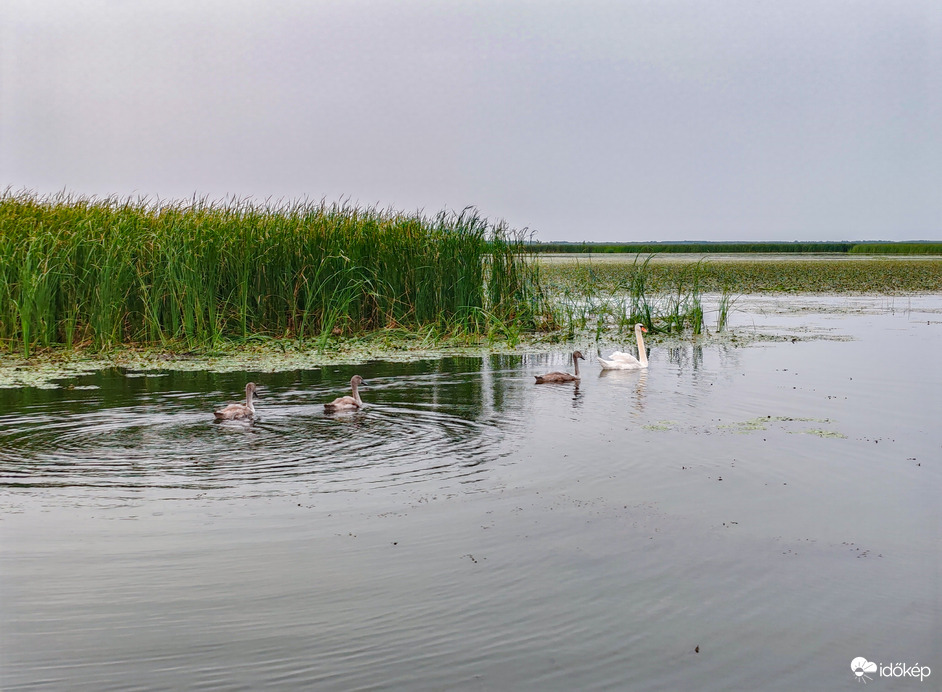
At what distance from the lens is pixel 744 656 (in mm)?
4145

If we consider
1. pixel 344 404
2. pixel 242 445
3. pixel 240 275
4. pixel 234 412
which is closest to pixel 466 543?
pixel 242 445

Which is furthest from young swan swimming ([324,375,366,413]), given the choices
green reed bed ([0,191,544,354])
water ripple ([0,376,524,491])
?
green reed bed ([0,191,544,354])

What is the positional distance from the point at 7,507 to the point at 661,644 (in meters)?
4.24

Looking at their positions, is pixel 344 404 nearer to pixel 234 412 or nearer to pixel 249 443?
pixel 234 412

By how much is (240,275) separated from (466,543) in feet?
33.4

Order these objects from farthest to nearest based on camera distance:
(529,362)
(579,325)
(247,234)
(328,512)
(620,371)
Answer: (579,325) < (247,234) < (529,362) < (620,371) < (328,512)

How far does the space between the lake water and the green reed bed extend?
4.06m

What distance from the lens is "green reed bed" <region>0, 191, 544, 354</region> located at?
46.1 feet

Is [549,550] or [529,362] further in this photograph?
[529,362]

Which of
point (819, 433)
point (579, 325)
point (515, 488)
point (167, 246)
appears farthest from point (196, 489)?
point (579, 325)

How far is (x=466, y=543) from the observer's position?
18.1 ft

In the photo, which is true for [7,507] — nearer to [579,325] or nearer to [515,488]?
[515,488]

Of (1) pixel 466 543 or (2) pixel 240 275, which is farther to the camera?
(2) pixel 240 275

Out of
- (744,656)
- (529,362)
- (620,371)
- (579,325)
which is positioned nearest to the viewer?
(744,656)
